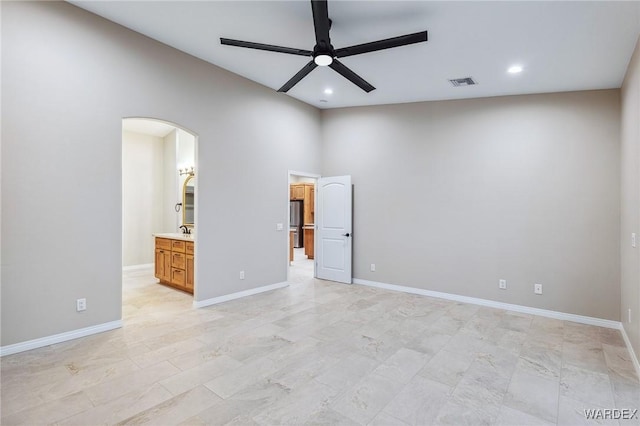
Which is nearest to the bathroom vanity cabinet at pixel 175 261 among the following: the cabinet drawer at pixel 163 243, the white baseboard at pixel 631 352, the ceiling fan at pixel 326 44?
the cabinet drawer at pixel 163 243

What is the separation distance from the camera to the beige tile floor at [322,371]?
2.19 metres

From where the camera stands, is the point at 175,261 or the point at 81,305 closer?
the point at 81,305

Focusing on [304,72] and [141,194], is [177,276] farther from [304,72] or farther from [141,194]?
[304,72]

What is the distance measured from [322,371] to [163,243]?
416 centimetres

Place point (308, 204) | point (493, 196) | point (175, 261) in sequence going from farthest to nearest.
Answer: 1. point (308, 204)
2. point (175, 261)
3. point (493, 196)

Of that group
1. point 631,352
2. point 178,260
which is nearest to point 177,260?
point 178,260

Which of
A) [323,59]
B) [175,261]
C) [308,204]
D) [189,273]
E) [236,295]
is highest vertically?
[323,59]

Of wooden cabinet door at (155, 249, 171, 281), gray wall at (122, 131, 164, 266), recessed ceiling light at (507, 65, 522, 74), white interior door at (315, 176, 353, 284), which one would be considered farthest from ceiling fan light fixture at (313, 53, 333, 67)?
gray wall at (122, 131, 164, 266)

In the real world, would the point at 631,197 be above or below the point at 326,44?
below

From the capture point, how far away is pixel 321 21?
8.38ft

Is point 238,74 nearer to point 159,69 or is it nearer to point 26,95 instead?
point 159,69

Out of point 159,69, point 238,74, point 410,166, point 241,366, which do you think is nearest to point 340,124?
point 410,166

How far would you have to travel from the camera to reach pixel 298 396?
2377mm

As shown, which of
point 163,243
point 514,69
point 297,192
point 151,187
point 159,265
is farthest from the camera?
point 297,192
